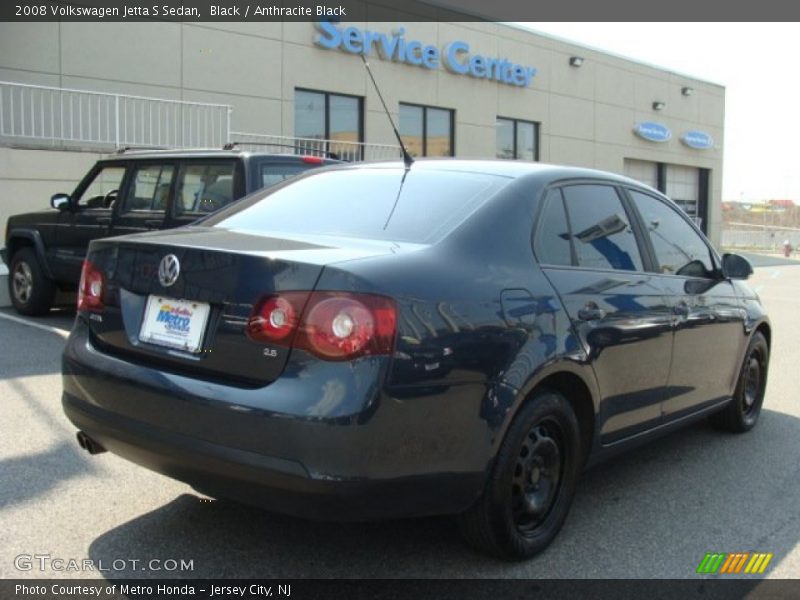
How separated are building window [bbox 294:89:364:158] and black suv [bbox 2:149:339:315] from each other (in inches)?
372

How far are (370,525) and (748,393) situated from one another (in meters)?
3.21

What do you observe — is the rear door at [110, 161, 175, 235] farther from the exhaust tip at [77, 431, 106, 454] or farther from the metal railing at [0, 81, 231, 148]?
the metal railing at [0, 81, 231, 148]

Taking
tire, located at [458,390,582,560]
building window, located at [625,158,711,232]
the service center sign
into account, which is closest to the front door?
tire, located at [458,390,582,560]

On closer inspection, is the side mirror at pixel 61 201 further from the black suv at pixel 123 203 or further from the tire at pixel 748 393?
the tire at pixel 748 393

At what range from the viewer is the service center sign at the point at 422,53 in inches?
739

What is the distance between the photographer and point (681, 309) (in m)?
4.44

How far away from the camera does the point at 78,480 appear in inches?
164

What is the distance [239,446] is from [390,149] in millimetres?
17764

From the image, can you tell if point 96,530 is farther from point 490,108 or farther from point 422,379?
point 490,108

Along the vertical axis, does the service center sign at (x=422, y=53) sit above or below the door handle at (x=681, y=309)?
above

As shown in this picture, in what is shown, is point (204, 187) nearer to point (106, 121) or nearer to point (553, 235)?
point (553, 235)

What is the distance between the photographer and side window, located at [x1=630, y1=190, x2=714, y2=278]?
4535 mm

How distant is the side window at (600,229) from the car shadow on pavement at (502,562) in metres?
1.20

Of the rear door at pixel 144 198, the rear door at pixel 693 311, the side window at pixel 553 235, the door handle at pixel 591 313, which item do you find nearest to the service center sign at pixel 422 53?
the rear door at pixel 144 198
